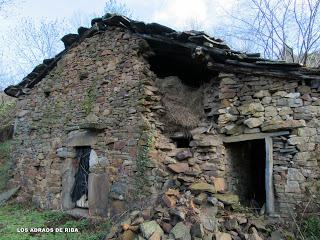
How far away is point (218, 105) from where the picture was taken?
5492 millimetres

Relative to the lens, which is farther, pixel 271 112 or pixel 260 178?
pixel 260 178

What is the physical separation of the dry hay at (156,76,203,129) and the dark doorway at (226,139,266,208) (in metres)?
0.87

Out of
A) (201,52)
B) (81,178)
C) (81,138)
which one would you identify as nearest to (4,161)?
(81,178)

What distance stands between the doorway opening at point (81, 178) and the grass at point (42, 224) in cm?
50

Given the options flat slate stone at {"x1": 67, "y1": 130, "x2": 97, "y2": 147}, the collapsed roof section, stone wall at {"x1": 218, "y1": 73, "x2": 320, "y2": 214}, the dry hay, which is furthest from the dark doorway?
flat slate stone at {"x1": 67, "y1": 130, "x2": 97, "y2": 147}

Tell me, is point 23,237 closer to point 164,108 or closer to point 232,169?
point 164,108

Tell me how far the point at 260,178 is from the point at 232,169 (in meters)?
1.24

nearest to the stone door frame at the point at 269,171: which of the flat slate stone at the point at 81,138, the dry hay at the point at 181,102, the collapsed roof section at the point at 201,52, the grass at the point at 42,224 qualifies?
the collapsed roof section at the point at 201,52

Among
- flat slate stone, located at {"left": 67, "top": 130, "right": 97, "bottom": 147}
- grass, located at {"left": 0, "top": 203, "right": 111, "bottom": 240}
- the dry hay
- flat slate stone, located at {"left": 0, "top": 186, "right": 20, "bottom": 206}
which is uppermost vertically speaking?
the dry hay

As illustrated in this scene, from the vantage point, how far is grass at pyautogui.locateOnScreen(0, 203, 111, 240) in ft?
17.3

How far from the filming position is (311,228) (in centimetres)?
424

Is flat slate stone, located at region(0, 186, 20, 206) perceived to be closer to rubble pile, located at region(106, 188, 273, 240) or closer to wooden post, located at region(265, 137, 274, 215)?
rubble pile, located at region(106, 188, 273, 240)

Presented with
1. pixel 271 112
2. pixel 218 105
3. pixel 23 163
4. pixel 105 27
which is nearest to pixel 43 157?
pixel 23 163

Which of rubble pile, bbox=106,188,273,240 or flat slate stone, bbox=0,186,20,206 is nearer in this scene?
rubble pile, bbox=106,188,273,240
